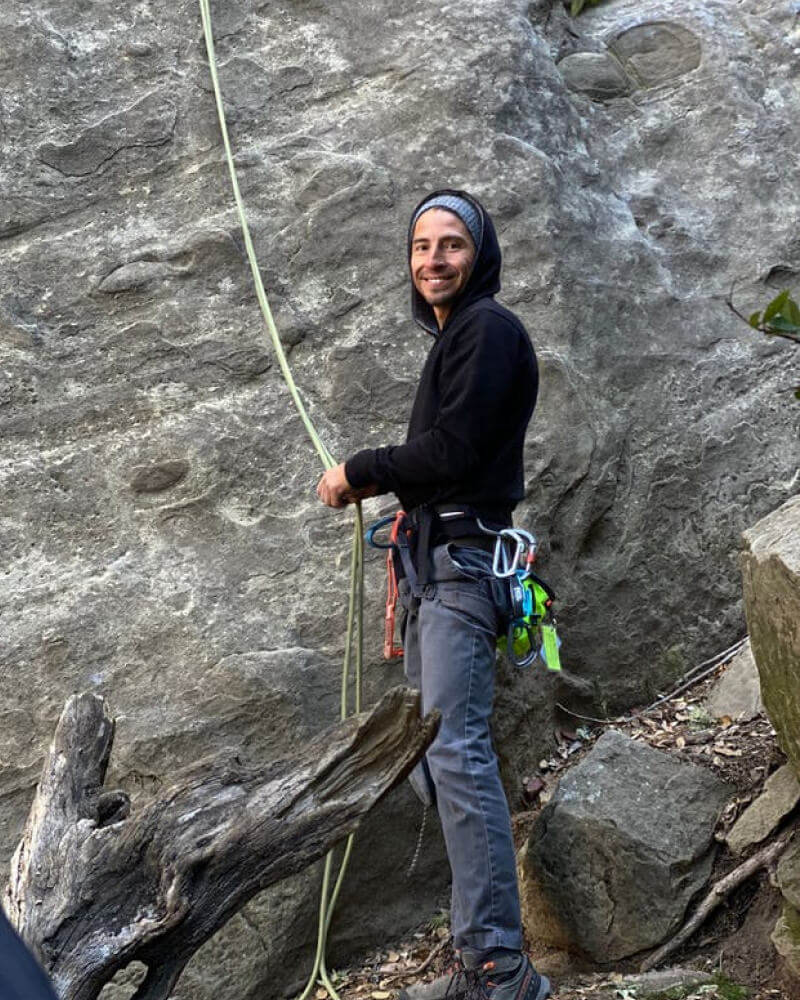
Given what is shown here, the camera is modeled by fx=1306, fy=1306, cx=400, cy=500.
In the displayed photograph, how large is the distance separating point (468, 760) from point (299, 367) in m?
2.00

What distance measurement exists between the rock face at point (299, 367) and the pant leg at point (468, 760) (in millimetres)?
856

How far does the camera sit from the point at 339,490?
3992 mm

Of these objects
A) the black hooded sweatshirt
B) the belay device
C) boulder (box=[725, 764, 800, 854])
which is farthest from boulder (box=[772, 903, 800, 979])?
the black hooded sweatshirt

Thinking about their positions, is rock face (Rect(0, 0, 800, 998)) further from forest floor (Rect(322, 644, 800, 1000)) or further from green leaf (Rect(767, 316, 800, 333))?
green leaf (Rect(767, 316, 800, 333))

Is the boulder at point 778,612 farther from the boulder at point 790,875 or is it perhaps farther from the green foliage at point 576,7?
Result: the green foliage at point 576,7

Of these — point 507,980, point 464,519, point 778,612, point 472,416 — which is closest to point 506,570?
point 464,519

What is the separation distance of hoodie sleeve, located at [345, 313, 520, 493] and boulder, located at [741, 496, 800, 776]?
34.6 inches

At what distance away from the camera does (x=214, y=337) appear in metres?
5.15

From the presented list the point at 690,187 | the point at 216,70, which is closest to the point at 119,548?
the point at 216,70

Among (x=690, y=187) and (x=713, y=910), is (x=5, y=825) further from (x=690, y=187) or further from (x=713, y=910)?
(x=690, y=187)

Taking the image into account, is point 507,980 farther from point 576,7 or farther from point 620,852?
point 576,7

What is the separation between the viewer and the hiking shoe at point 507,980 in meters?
3.65

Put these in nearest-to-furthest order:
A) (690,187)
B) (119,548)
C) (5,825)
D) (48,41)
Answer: (5,825)
(119,548)
(48,41)
(690,187)

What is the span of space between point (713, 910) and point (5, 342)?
3263mm
